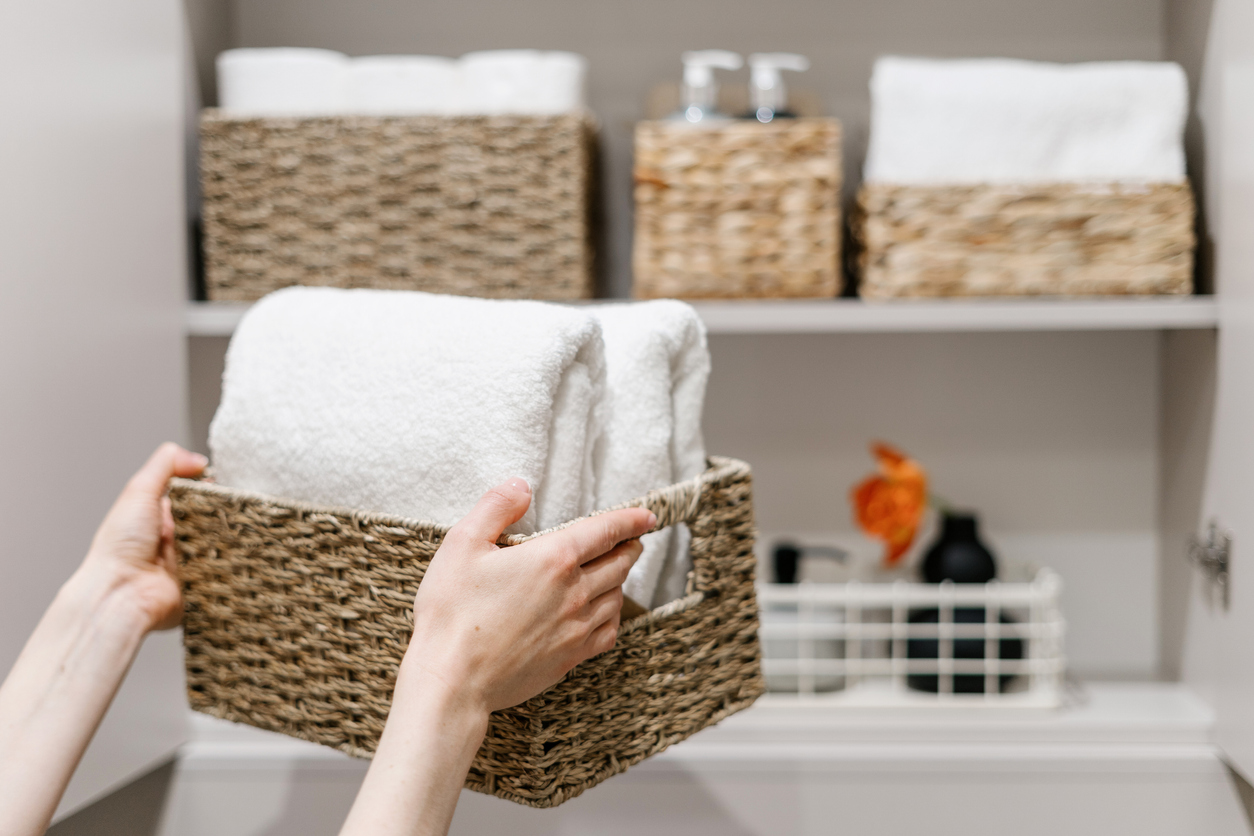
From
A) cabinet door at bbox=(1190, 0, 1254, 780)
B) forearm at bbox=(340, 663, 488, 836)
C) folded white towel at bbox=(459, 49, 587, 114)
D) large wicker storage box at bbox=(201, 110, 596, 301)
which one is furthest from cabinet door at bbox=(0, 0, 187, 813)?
cabinet door at bbox=(1190, 0, 1254, 780)

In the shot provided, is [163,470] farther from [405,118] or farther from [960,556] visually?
[960,556]

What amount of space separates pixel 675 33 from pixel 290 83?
420 mm

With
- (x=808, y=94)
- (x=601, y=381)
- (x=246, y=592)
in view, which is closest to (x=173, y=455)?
(x=246, y=592)

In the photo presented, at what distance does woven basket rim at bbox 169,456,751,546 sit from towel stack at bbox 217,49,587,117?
1.48 ft

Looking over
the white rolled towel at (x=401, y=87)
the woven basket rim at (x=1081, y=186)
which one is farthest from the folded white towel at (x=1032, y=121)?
the white rolled towel at (x=401, y=87)

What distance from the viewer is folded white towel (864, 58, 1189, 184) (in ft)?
2.90

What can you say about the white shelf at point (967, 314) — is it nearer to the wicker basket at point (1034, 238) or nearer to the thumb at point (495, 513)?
the wicker basket at point (1034, 238)

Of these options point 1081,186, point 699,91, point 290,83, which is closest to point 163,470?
point 290,83

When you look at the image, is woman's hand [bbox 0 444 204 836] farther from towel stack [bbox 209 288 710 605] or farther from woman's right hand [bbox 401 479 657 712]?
woman's right hand [bbox 401 479 657 712]

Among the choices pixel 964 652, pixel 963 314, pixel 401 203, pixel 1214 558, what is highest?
pixel 401 203

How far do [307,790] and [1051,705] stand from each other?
2.30 feet

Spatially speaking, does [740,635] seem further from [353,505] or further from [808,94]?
[808,94]

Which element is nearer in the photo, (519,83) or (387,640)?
(387,640)

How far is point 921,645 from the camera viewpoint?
972 mm
